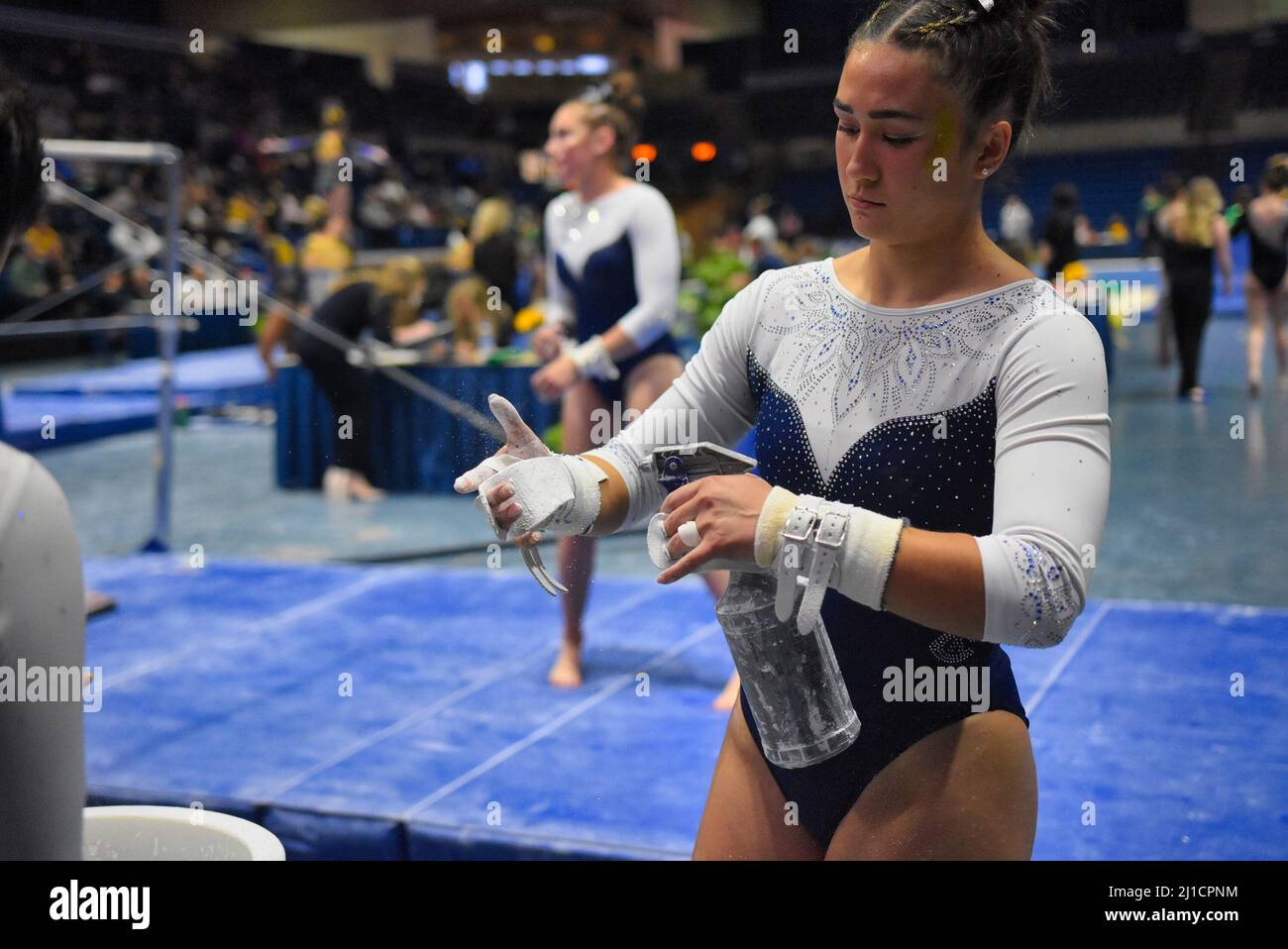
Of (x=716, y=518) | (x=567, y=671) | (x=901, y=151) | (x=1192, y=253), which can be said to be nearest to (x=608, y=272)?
(x=567, y=671)

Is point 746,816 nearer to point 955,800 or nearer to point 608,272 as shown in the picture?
point 955,800

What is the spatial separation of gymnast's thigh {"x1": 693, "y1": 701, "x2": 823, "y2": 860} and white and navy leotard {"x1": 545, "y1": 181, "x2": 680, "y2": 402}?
195 cm

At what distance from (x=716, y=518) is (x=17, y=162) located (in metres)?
0.58

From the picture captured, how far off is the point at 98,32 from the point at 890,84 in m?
17.6

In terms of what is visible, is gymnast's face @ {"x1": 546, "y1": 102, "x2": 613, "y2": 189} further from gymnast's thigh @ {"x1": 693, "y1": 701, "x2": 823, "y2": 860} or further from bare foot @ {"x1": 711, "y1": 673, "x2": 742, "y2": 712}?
Result: gymnast's thigh @ {"x1": 693, "y1": 701, "x2": 823, "y2": 860}

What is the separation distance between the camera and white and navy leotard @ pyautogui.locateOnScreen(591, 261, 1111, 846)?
1049 mm

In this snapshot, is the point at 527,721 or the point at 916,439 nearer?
the point at 916,439

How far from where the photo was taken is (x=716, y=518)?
1052 mm

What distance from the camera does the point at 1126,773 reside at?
98.3 inches

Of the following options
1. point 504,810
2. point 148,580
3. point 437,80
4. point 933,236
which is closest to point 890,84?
point 933,236

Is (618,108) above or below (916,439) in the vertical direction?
above

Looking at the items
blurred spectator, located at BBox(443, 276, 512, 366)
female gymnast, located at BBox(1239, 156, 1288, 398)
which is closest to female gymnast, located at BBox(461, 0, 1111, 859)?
blurred spectator, located at BBox(443, 276, 512, 366)

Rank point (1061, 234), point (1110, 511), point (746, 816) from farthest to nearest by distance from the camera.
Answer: point (1061, 234), point (1110, 511), point (746, 816)
